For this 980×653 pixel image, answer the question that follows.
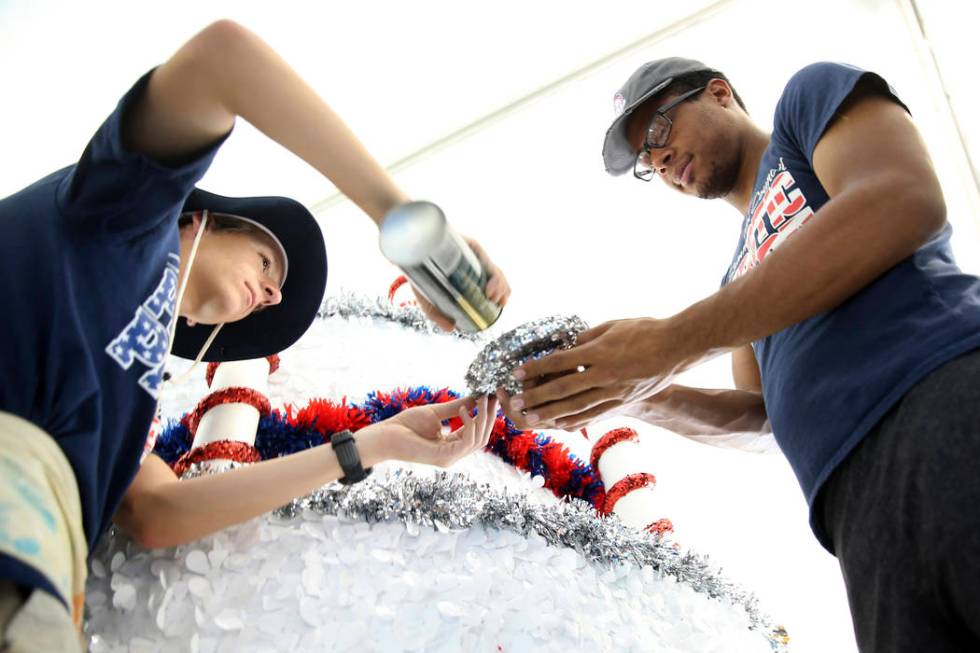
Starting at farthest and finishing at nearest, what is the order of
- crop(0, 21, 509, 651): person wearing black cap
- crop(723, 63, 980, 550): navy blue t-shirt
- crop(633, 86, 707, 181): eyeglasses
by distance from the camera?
1. crop(633, 86, 707, 181): eyeglasses
2. crop(723, 63, 980, 550): navy blue t-shirt
3. crop(0, 21, 509, 651): person wearing black cap

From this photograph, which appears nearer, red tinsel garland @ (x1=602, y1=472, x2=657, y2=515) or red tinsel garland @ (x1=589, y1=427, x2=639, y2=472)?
red tinsel garland @ (x1=602, y1=472, x2=657, y2=515)

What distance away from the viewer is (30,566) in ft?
1.32

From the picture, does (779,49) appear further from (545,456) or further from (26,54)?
(26,54)

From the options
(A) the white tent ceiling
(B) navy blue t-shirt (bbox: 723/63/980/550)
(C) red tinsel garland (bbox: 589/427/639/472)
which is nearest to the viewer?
(B) navy blue t-shirt (bbox: 723/63/980/550)

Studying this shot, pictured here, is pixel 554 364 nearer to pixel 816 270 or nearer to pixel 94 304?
pixel 816 270

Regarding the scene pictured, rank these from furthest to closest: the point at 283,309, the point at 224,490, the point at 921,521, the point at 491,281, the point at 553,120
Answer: the point at 553,120 → the point at 283,309 → the point at 224,490 → the point at 491,281 → the point at 921,521

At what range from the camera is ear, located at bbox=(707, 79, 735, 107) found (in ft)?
3.74

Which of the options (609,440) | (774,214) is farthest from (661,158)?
(609,440)

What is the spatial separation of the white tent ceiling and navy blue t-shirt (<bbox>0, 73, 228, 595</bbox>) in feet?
2.99

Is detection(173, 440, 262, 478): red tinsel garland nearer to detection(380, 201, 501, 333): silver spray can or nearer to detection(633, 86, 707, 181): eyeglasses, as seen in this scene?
detection(380, 201, 501, 333): silver spray can

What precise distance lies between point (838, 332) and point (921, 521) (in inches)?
8.2

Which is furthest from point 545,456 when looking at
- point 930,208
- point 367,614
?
point 930,208

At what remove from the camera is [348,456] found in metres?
0.80

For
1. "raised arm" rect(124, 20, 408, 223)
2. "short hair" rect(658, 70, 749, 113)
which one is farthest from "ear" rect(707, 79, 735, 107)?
"raised arm" rect(124, 20, 408, 223)
